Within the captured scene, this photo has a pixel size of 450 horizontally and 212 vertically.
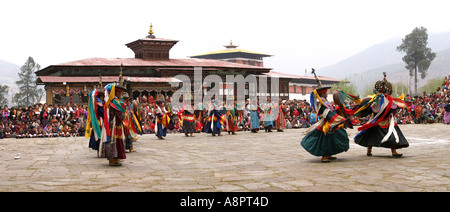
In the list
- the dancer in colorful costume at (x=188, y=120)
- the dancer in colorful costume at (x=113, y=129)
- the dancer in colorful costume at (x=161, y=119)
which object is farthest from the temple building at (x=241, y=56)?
the dancer in colorful costume at (x=113, y=129)

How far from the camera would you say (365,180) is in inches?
237

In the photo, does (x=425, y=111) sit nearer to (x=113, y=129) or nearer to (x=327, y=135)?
(x=327, y=135)

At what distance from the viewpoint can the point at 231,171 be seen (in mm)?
7297

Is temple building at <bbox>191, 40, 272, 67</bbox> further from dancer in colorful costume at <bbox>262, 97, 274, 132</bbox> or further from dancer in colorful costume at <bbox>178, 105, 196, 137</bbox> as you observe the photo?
dancer in colorful costume at <bbox>178, 105, 196, 137</bbox>

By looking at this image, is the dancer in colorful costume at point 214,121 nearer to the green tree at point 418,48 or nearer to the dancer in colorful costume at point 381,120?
the dancer in colorful costume at point 381,120

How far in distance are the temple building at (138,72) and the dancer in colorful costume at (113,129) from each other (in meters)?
20.4

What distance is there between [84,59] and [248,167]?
94.2 feet

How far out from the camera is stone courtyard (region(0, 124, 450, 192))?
568cm

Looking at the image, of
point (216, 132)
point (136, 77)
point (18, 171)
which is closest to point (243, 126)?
point (216, 132)

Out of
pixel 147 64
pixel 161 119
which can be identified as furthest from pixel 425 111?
pixel 147 64

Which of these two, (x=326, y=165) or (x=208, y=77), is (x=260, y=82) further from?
(x=326, y=165)

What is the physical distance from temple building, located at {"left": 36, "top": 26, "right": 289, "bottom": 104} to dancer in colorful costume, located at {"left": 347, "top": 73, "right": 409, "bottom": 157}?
21.3 meters

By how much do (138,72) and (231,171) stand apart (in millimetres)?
27330

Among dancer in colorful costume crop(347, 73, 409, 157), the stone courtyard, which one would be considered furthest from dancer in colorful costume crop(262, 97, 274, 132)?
dancer in colorful costume crop(347, 73, 409, 157)
